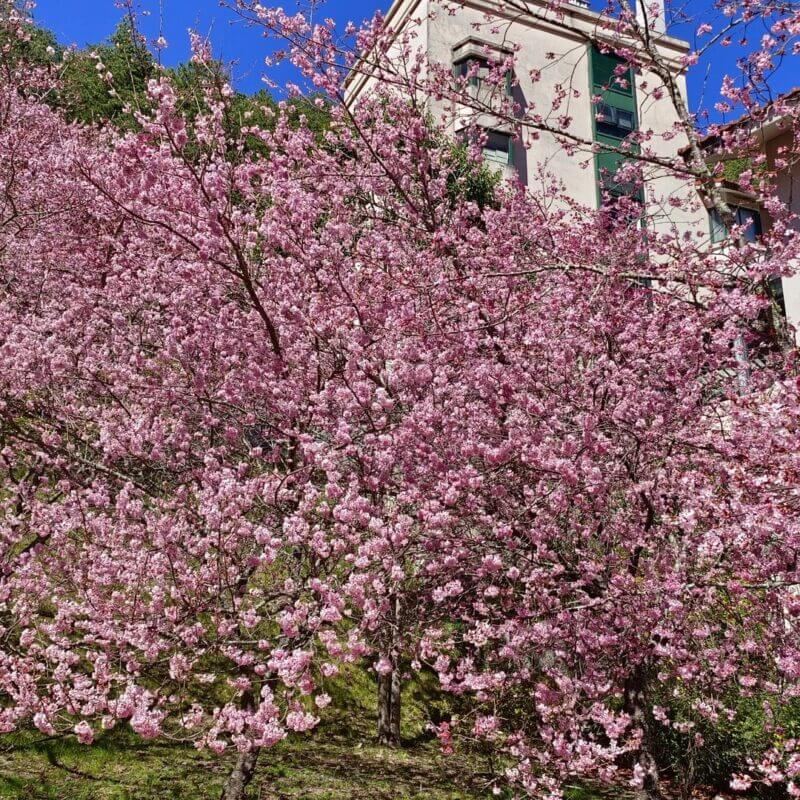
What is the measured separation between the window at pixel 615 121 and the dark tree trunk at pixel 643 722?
25148mm

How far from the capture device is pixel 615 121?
2678 centimetres

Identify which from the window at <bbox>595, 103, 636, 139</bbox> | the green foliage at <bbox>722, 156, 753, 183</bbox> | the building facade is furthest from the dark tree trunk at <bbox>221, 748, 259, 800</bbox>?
the window at <bbox>595, 103, 636, 139</bbox>

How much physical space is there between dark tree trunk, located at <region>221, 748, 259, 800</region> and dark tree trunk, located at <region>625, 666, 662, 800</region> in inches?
123

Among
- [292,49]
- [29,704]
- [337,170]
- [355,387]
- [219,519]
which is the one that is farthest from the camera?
[337,170]

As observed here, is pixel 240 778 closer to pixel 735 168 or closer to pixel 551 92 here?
pixel 735 168

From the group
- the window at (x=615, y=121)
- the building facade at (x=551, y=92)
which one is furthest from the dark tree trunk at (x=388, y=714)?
the window at (x=615, y=121)

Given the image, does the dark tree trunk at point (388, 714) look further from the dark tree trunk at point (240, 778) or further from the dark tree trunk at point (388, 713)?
the dark tree trunk at point (240, 778)

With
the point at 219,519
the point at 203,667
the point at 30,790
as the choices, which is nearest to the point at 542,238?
the point at 219,519

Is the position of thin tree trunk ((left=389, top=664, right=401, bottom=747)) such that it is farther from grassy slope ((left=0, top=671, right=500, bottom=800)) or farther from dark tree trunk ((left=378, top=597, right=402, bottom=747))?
grassy slope ((left=0, top=671, right=500, bottom=800))

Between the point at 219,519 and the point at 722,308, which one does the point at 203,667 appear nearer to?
the point at 219,519

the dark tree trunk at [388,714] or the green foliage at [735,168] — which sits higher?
the green foliage at [735,168]

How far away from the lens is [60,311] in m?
8.55

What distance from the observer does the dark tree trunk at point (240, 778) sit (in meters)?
5.45

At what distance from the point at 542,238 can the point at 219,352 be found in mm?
4533
